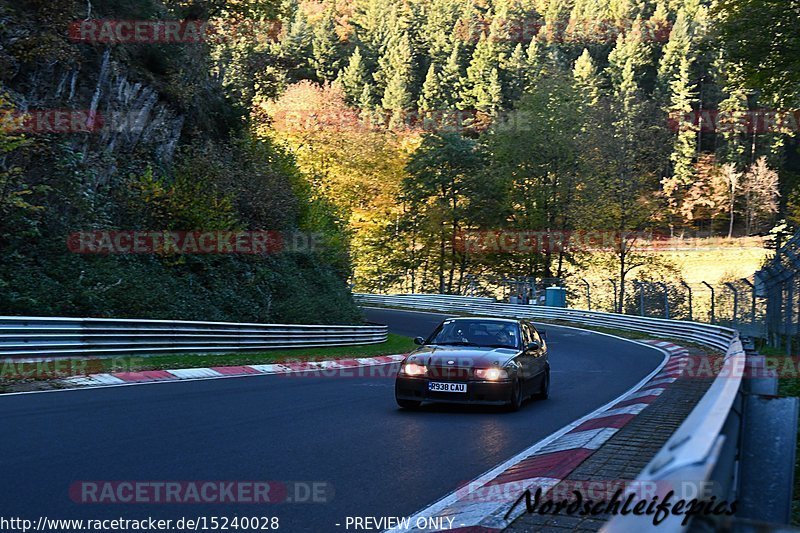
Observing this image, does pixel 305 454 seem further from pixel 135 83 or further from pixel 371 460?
pixel 135 83

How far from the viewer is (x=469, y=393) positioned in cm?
1235

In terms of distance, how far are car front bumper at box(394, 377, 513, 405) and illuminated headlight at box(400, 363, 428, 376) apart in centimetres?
7

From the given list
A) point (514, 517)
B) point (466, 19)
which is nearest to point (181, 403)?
point (514, 517)

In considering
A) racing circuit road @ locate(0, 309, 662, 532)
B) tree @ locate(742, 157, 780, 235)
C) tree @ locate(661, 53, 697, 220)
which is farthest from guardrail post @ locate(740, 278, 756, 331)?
tree @ locate(661, 53, 697, 220)

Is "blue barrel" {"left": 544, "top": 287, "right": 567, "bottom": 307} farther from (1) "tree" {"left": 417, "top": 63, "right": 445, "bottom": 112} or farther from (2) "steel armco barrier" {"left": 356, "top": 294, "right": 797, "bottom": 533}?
(1) "tree" {"left": 417, "top": 63, "right": 445, "bottom": 112}

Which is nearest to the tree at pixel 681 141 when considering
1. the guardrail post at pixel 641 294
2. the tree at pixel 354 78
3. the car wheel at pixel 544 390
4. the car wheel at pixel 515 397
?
the tree at pixel 354 78

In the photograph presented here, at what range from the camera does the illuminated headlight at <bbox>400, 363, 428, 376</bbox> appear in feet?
40.8

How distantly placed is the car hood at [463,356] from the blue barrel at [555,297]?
40056mm

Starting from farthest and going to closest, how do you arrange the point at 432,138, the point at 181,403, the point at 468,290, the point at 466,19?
the point at 466,19, the point at 432,138, the point at 468,290, the point at 181,403

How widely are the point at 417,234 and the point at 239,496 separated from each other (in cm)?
6801

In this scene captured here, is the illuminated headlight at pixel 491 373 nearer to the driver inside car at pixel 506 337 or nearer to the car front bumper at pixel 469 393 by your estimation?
the car front bumper at pixel 469 393

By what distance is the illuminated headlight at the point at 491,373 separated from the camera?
40.5ft

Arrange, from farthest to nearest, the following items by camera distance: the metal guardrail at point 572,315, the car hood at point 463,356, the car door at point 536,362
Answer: the metal guardrail at point 572,315 < the car door at point 536,362 < the car hood at point 463,356

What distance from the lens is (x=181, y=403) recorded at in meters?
12.4
